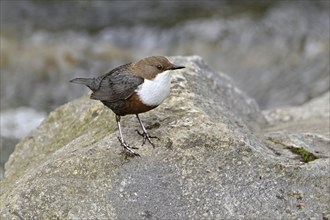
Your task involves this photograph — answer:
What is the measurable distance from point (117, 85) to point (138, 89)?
175 mm

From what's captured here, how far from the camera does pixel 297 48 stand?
→ 31.4ft

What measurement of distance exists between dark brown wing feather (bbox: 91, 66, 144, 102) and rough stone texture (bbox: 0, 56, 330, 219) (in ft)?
0.83

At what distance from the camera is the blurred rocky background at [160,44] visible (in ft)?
29.6

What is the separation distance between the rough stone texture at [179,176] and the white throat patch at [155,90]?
26cm

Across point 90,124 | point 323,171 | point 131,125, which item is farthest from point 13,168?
point 323,171

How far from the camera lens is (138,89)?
361cm

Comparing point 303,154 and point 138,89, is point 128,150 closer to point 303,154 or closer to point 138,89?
point 138,89

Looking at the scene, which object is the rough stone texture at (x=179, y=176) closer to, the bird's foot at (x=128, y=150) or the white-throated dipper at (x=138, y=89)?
the bird's foot at (x=128, y=150)

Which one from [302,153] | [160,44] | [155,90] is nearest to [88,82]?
[155,90]

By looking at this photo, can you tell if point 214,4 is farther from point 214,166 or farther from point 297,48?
point 214,166

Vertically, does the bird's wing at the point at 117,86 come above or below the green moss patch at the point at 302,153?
above

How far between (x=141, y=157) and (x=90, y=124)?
2.72 feet

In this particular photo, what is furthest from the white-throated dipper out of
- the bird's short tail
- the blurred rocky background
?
the blurred rocky background

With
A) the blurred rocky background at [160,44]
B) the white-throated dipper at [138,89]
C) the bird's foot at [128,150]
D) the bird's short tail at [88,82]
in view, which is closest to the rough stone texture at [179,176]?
the bird's foot at [128,150]
